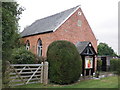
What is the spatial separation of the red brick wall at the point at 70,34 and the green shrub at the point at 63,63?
6427 millimetres

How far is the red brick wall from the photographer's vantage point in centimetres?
1897

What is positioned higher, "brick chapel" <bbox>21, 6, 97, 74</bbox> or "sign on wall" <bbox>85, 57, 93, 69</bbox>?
"brick chapel" <bbox>21, 6, 97, 74</bbox>

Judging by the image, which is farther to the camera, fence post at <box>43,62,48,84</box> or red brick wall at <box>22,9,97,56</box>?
red brick wall at <box>22,9,97,56</box>

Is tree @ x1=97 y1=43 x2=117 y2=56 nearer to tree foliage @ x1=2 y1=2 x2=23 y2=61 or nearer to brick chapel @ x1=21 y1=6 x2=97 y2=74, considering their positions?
brick chapel @ x1=21 y1=6 x2=97 y2=74

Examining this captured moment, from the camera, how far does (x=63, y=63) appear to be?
1162 cm

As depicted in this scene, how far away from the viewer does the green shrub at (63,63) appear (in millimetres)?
11586

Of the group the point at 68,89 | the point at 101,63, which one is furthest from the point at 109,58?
the point at 68,89

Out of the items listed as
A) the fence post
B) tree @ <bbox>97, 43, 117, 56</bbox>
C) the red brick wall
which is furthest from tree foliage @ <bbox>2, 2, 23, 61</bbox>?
tree @ <bbox>97, 43, 117, 56</bbox>

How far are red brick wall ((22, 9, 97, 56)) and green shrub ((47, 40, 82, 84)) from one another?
21.1ft

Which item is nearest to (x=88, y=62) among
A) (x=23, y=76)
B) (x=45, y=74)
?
(x=45, y=74)

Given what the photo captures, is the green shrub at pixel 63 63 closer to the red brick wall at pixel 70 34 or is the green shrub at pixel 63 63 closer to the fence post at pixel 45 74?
the fence post at pixel 45 74

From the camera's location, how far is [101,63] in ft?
76.3

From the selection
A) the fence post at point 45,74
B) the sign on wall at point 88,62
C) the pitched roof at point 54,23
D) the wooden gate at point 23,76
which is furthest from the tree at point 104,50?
the wooden gate at point 23,76

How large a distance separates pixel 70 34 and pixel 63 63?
9.20m
